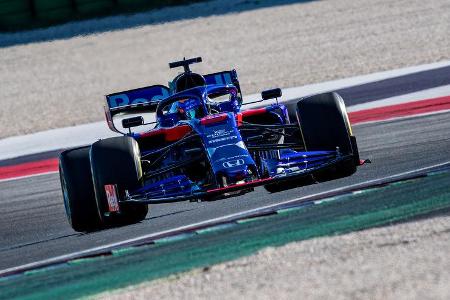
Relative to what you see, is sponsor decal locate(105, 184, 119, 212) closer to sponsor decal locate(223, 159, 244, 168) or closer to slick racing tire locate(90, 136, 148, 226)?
slick racing tire locate(90, 136, 148, 226)

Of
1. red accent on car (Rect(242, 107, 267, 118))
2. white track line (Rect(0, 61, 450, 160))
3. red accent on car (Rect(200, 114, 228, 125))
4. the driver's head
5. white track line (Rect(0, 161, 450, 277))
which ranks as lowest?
white track line (Rect(0, 161, 450, 277))

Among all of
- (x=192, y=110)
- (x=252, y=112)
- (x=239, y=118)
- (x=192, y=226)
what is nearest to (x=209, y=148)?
(x=192, y=226)

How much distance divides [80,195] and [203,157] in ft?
3.61

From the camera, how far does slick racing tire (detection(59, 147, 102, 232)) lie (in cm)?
936

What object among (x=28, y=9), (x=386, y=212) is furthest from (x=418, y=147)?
(x=28, y=9)

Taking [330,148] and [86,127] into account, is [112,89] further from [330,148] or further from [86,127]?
[330,148]

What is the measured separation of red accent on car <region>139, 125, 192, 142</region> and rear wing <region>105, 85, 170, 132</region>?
3.82ft

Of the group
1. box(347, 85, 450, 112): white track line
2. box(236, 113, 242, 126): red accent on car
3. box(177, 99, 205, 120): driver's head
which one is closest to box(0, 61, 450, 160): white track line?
box(347, 85, 450, 112): white track line

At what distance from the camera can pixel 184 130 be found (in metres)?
10.1

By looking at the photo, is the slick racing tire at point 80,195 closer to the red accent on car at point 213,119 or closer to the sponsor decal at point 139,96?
the red accent on car at point 213,119

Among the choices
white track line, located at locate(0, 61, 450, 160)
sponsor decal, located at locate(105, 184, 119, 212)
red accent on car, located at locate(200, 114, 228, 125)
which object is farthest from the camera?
white track line, located at locate(0, 61, 450, 160)

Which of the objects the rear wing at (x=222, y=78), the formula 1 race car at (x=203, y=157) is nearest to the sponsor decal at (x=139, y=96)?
the rear wing at (x=222, y=78)

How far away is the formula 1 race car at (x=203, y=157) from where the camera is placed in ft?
29.5

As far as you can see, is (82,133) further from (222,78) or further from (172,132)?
(172,132)
